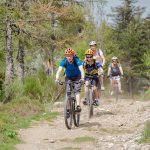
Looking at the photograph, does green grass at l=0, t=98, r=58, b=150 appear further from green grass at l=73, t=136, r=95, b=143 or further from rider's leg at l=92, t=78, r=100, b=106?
rider's leg at l=92, t=78, r=100, b=106

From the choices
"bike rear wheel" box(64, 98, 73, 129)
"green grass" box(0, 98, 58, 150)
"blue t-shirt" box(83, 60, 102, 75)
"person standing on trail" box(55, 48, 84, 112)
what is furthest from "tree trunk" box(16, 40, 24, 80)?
"bike rear wheel" box(64, 98, 73, 129)

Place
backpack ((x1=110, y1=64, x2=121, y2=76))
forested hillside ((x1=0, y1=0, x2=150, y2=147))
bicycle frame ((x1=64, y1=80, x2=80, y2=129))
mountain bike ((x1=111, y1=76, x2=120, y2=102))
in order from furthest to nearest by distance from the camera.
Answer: mountain bike ((x1=111, y1=76, x2=120, y2=102)) < backpack ((x1=110, y1=64, x2=121, y2=76)) < forested hillside ((x1=0, y1=0, x2=150, y2=147)) < bicycle frame ((x1=64, y1=80, x2=80, y2=129))

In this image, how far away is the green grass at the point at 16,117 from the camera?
Result: 9.39 metres

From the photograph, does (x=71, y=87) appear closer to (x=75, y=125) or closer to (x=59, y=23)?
(x=75, y=125)

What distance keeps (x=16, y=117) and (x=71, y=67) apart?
2430 mm

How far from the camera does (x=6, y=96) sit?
15.2 meters

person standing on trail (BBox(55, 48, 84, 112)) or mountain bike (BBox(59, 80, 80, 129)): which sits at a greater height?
person standing on trail (BBox(55, 48, 84, 112))

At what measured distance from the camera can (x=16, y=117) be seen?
12.4 meters

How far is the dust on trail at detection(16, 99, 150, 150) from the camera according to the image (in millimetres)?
9016

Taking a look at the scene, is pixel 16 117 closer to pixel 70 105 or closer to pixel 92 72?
pixel 70 105

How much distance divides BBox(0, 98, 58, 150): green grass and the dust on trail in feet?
Answer: 0.76

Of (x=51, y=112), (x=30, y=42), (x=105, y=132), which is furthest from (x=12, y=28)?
(x=105, y=132)

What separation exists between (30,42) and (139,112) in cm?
622

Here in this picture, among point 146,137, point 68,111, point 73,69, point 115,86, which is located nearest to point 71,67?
point 73,69
